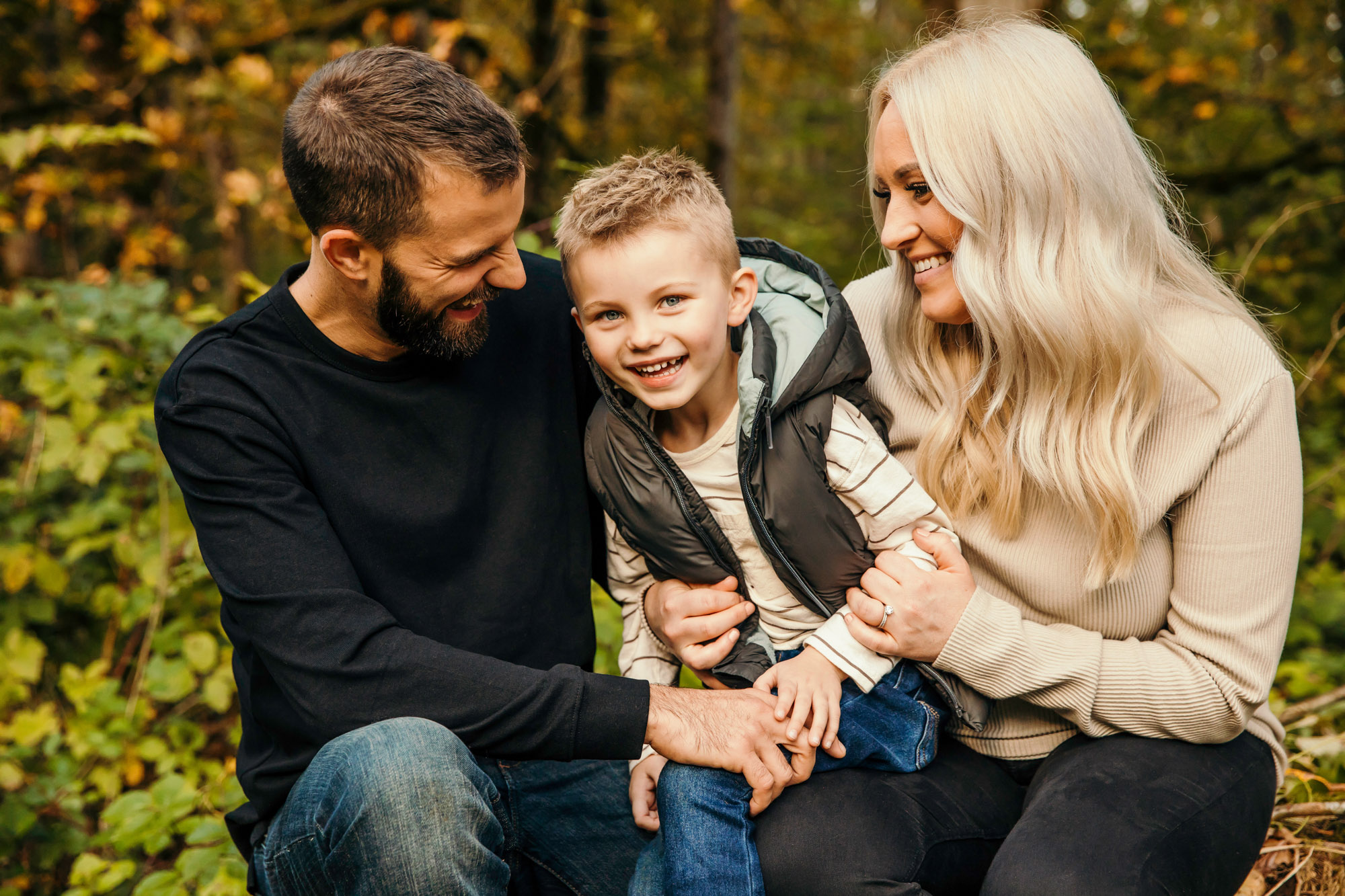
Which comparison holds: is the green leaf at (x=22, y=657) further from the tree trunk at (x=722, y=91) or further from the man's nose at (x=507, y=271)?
the tree trunk at (x=722, y=91)

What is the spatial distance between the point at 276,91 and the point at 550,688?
22.0 feet

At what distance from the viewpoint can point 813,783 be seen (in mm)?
1918

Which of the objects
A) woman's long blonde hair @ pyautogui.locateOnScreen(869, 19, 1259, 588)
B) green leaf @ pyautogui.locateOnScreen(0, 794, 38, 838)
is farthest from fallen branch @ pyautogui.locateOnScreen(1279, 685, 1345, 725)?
green leaf @ pyautogui.locateOnScreen(0, 794, 38, 838)

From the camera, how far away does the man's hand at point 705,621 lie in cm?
201

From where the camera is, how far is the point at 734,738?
183 cm

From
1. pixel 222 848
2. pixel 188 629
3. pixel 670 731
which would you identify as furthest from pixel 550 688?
pixel 188 629

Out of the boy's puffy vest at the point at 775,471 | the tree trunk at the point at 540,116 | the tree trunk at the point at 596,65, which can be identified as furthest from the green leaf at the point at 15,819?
the tree trunk at the point at 596,65

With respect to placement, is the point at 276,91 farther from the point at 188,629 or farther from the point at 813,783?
the point at 813,783

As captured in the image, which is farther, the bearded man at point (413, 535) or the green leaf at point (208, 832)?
the green leaf at point (208, 832)

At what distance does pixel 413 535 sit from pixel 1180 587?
1594 mm

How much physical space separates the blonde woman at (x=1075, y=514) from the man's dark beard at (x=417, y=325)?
2.49 ft

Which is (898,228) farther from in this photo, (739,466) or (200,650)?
(200,650)

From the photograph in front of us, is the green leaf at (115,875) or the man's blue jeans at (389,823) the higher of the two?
the man's blue jeans at (389,823)

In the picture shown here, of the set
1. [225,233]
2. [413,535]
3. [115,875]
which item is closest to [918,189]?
[413,535]
